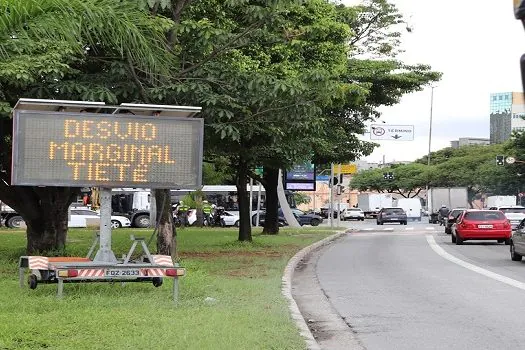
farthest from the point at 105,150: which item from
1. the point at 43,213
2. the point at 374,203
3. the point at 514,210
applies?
the point at 374,203

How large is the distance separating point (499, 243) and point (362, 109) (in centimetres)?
787

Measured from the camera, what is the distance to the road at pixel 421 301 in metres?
9.16

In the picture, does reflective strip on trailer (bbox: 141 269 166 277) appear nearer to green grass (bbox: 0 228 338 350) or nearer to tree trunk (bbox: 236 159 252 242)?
green grass (bbox: 0 228 338 350)

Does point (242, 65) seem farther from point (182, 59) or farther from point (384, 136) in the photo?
point (384, 136)

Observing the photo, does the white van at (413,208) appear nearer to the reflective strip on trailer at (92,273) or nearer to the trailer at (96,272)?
the trailer at (96,272)

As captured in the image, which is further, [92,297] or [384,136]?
[384,136]

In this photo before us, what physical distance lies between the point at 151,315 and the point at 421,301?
16.9ft

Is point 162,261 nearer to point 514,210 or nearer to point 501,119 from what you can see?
point 514,210

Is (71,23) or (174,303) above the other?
(71,23)

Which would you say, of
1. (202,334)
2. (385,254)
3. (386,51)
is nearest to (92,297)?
(202,334)

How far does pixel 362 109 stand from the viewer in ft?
107

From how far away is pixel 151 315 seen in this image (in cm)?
917

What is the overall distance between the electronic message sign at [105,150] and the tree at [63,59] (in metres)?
→ 0.96

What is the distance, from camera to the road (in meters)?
9.16
